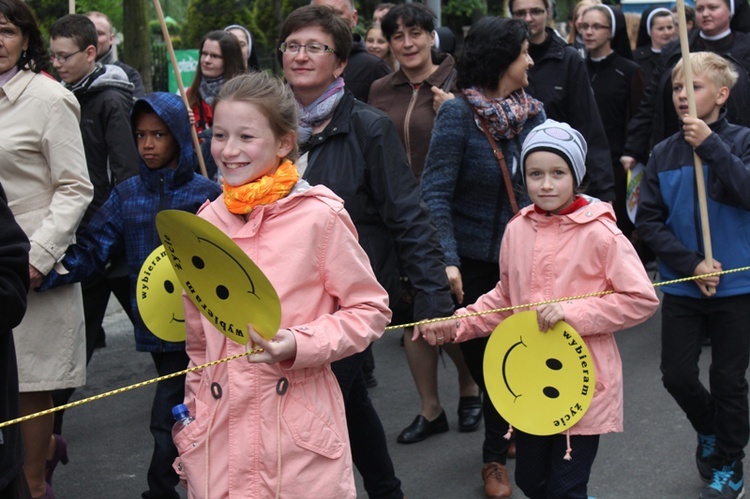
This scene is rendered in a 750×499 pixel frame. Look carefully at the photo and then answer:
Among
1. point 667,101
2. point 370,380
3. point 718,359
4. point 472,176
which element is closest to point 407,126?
point 472,176

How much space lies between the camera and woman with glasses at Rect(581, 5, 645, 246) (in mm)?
8617

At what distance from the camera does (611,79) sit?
340 inches

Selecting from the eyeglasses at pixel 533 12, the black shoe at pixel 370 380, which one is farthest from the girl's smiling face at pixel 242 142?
the eyeglasses at pixel 533 12

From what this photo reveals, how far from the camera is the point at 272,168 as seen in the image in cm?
320

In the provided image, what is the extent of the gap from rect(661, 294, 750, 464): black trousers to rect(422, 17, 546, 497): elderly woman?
2.56 ft

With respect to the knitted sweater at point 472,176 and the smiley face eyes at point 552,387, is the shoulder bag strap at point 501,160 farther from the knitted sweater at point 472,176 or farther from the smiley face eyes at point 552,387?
the smiley face eyes at point 552,387

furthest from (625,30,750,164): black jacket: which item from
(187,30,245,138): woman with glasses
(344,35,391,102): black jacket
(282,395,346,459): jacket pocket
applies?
(282,395,346,459): jacket pocket

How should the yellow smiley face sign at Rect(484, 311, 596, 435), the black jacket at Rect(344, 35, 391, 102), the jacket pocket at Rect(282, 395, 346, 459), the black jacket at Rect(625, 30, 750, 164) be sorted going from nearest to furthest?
the jacket pocket at Rect(282, 395, 346, 459) → the yellow smiley face sign at Rect(484, 311, 596, 435) → the black jacket at Rect(625, 30, 750, 164) → the black jacket at Rect(344, 35, 391, 102)

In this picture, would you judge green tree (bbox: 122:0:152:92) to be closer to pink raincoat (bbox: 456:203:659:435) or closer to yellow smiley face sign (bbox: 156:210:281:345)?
pink raincoat (bbox: 456:203:659:435)

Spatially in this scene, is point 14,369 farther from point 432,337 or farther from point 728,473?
point 728,473

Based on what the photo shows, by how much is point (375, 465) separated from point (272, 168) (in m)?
1.59

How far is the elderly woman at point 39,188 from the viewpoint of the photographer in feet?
14.3

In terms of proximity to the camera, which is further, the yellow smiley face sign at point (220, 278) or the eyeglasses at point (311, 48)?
the eyeglasses at point (311, 48)

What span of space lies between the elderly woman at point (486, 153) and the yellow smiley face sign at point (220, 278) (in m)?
1.94
